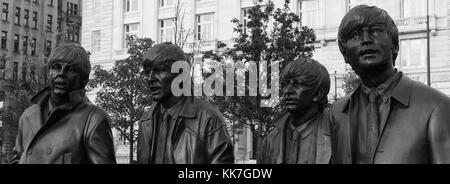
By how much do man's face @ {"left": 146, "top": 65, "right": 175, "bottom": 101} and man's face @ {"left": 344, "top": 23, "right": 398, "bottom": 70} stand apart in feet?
4.35

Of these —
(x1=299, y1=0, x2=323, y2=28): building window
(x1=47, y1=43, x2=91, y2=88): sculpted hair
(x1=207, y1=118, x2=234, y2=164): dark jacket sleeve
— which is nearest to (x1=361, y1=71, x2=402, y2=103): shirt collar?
(x1=207, y1=118, x2=234, y2=164): dark jacket sleeve

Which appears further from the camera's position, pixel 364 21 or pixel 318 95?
pixel 318 95

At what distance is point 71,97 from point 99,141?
1.19 feet

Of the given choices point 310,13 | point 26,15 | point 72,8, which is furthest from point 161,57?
point 72,8

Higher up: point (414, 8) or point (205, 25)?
point (414, 8)

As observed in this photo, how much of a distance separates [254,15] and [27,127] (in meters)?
19.6

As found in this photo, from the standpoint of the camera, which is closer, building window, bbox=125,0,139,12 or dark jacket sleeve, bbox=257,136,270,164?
dark jacket sleeve, bbox=257,136,270,164

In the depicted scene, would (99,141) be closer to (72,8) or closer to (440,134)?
(440,134)

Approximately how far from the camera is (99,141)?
4117mm

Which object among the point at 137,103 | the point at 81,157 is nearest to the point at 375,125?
the point at 81,157

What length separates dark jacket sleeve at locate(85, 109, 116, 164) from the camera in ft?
13.4

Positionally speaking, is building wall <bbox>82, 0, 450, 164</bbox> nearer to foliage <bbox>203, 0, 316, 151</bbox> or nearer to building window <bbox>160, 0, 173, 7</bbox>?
building window <bbox>160, 0, 173, 7</bbox>

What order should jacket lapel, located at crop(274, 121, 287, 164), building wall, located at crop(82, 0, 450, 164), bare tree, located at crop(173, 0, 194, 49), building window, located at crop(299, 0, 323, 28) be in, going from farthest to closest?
building window, located at crop(299, 0, 323, 28)
building wall, located at crop(82, 0, 450, 164)
bare tree, located at crop(173, 0, 194, 49)
jacket lapel, located at crop(274, 121, 287, 164)
